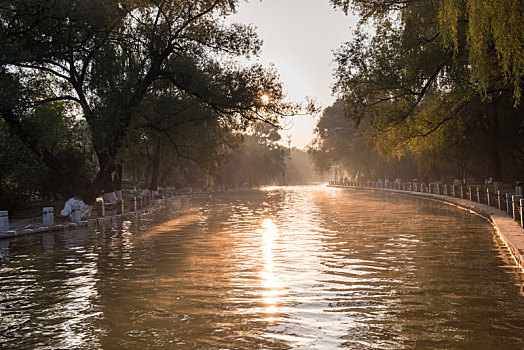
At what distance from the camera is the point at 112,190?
120ft

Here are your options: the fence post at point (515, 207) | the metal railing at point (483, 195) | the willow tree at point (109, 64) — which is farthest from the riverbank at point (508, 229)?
the willow tree at point (109, 64)

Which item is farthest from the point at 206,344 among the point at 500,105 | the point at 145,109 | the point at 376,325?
the point at 500,105

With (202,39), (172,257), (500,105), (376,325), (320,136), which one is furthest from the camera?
(320,136)

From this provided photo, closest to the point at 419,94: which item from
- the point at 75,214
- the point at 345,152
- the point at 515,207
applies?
the point at 515,207

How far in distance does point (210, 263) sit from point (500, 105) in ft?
97.5

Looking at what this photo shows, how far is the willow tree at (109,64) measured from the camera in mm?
25531

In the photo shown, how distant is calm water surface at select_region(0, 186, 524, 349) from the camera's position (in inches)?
250

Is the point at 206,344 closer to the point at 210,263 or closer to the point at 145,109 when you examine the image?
the point at 210,263

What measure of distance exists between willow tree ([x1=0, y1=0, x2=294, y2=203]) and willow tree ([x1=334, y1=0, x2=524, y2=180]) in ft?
19.0

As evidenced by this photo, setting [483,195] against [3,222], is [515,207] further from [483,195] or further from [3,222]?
[3,222]

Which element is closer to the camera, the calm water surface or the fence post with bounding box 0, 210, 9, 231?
the calm water surface

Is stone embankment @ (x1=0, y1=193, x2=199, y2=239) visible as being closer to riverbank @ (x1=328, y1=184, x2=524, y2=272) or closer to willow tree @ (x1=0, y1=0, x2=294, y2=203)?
willow tree @ (x1=0, y1=0, x2=294, y2=203)

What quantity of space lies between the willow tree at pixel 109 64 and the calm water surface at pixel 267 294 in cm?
1111

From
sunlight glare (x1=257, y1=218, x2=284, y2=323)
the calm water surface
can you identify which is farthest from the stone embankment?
sunlight glare (x1=257, y1=218, x2=284, y2=323)
